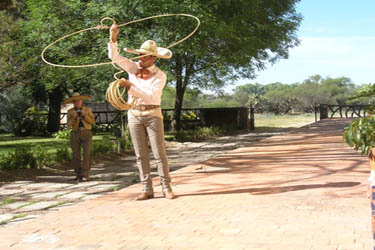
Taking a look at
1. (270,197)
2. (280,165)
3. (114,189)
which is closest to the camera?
(270,197)

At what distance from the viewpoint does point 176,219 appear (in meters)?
5.31

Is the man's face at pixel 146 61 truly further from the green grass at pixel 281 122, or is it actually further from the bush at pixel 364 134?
the green grass at pixel 281 122

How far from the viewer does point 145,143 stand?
656cm

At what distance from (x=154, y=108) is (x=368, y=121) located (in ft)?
9.67

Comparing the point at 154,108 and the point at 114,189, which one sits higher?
the point at 154,108

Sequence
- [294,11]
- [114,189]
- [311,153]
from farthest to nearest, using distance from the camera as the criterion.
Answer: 1. [294,11]
2. [311,153]
3. [114,189]

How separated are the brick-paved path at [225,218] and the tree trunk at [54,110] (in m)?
19.9

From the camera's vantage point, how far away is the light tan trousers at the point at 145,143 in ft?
21.0

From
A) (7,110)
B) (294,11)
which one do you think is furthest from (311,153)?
(7,110)

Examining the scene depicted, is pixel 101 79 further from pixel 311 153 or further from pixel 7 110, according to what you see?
pixel 7 110

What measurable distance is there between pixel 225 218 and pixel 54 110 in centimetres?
2320

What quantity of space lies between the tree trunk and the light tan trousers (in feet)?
70.1

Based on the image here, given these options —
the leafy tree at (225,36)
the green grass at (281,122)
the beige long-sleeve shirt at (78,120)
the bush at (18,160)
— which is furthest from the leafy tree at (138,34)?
the green grass at (281,122)

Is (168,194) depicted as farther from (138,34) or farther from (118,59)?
(138,34)
